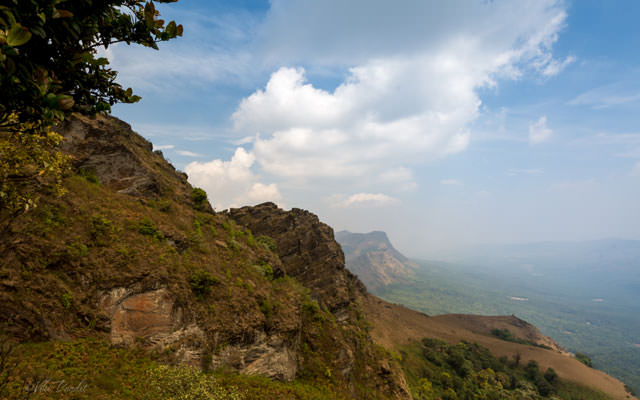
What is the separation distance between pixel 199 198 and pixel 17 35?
→ 2608 cm

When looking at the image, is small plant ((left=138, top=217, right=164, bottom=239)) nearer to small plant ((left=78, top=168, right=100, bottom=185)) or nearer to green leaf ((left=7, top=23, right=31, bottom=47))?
small plant ((left=78, top=168, right=100, bottom=185))

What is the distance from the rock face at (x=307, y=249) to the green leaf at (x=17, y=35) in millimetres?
33356

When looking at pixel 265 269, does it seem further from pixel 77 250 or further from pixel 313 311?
pixel 77 250

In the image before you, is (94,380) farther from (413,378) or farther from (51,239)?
(413,378)

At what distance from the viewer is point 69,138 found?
2089 cm

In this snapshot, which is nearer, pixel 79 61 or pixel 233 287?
pixel 79 61

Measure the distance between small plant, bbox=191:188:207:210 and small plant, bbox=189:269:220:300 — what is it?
36.6ft

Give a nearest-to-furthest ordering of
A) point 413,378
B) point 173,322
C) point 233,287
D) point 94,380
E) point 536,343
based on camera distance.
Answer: point 94,380 < point 173,322 < point 233,287 < point 413,378 < point 536,343

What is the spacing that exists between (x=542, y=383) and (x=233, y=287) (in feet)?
278

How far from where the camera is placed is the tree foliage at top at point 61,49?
11.0 feet

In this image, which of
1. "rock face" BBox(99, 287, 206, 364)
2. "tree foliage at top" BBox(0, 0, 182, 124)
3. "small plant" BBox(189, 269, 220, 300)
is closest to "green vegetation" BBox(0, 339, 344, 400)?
"rock face" BBox(99, 287, 206, 364)

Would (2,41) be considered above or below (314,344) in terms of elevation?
above

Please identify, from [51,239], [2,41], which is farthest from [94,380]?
[2,41]

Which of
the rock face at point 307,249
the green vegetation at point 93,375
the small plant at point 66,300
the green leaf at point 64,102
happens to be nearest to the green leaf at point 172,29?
A: the green leaf at point 64,102
